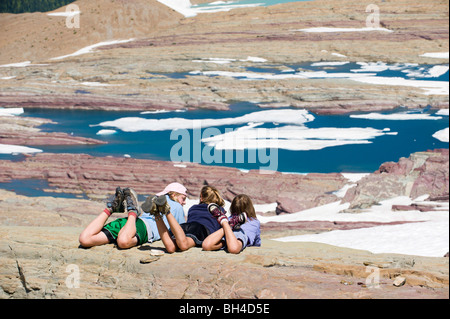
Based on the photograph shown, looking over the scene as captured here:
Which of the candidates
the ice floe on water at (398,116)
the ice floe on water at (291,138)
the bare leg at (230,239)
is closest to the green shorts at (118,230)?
the bare leg at (230,239)

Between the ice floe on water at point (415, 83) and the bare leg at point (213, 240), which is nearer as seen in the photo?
the bare leg at point (213, 240)

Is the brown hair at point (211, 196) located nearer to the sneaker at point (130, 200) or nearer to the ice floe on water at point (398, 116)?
the sneaker at point (130, 200)

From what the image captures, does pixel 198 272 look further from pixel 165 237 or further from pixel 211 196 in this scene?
pixel 211 196

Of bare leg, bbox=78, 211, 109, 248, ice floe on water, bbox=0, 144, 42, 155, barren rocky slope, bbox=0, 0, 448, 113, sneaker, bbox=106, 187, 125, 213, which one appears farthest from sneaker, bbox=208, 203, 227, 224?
barren rocky slope, bbox=0, 0, 448, 113

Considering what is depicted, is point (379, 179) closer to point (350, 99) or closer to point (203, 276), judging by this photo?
point (350, 99)

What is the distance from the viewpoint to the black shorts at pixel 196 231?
6.21 metres

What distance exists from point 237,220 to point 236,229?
181mm

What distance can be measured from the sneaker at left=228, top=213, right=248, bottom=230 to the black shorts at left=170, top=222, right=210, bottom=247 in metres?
0.26

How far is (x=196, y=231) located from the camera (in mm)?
6234

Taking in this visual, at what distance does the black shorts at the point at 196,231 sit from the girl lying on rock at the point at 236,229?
0.63 ft

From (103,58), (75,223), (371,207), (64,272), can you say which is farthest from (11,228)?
(103,58)

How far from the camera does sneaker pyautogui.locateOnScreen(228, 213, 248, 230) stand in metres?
6.13

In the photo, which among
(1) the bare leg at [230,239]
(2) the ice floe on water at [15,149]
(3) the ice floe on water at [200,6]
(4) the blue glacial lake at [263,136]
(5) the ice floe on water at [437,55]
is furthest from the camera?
(3) the ice floe on water at [200,6]

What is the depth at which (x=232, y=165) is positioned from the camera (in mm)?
20734
